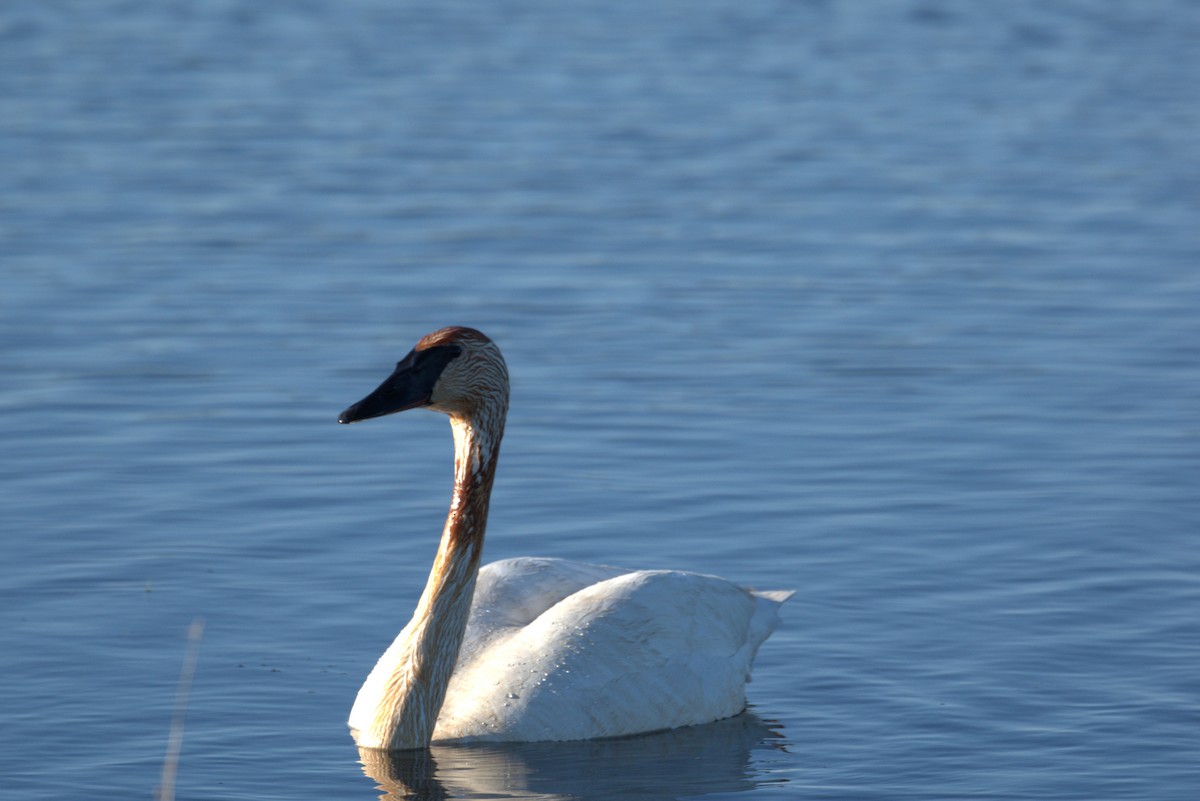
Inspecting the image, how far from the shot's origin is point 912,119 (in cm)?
2528

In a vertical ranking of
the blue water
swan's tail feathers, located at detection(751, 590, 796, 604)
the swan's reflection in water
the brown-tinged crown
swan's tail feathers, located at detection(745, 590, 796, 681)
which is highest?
the brown-tinged crown

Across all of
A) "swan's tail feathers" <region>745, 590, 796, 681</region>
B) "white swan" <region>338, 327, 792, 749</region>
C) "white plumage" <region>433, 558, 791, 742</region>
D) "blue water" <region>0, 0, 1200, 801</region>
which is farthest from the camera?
"swan's tail feathers" <region>745, 590, 796, 681</region>

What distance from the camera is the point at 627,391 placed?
1514cm

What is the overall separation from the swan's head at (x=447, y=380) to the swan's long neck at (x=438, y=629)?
0.10 metres

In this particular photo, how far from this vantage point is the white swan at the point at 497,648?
948cm

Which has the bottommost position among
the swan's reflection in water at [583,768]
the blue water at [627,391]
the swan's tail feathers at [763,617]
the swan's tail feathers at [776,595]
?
the blue water at [627,391]

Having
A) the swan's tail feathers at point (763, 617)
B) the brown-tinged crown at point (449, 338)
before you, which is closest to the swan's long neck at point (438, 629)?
the brown-tinged crown at point (449, 338)

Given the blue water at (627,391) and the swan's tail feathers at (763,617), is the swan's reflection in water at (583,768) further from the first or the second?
the swan's tail feathers at (763,617)

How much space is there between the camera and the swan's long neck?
948cm

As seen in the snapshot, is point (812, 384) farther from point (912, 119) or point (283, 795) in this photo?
point (912, 119)

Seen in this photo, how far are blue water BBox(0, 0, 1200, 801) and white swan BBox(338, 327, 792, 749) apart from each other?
171 millimetres

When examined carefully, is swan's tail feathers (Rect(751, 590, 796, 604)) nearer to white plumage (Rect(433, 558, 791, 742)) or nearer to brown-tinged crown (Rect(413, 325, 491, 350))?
white plumage (Rect(433, 558, 791, 742))

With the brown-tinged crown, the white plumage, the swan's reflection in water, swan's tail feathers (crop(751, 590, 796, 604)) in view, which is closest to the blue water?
the swan's reflection in water

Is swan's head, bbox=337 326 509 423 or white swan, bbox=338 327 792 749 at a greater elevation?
swan's head, bbox=337 326 509 423
